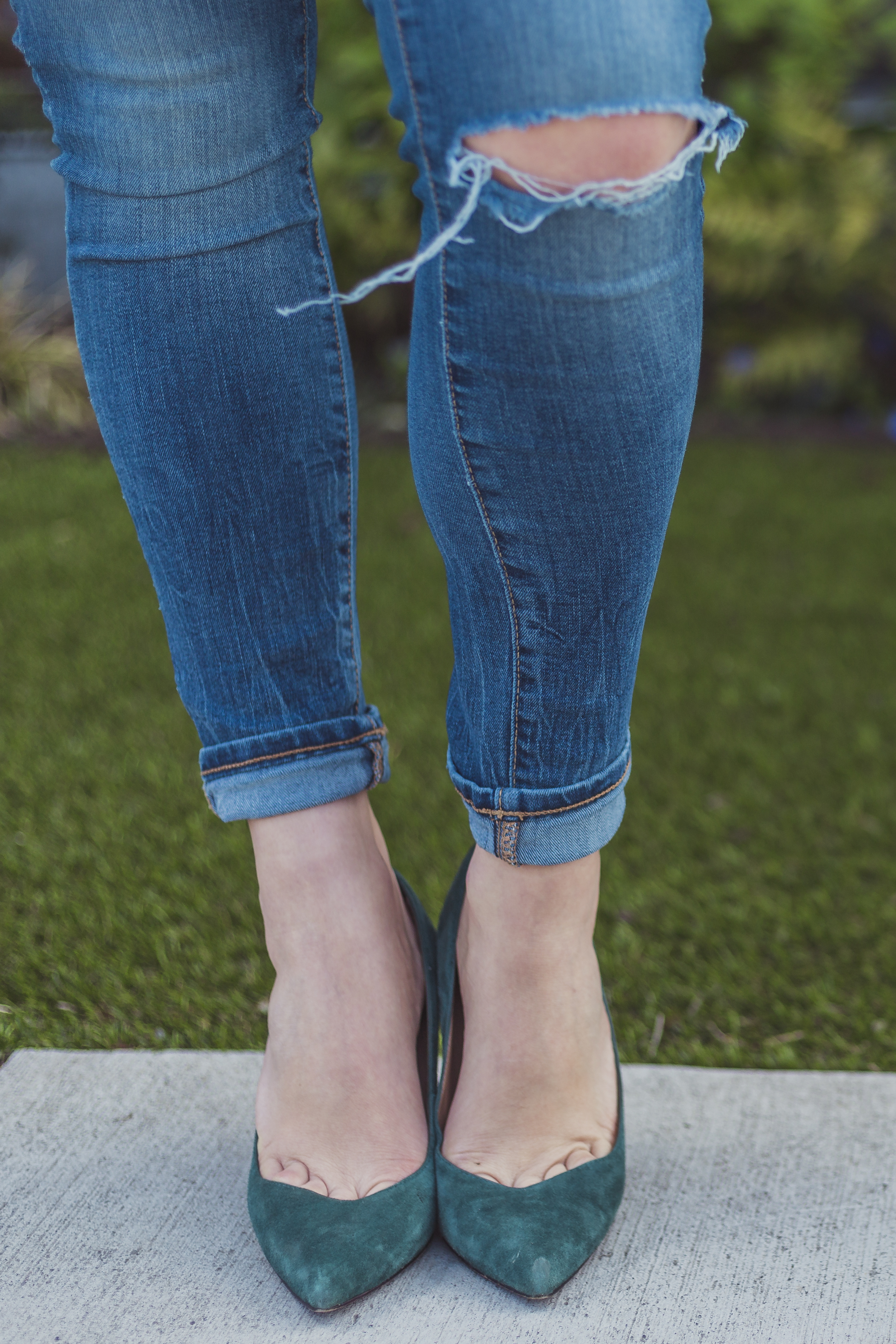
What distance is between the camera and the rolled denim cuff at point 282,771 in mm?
847

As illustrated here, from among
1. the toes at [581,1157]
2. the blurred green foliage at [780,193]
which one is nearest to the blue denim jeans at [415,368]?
the toes at [581,1157]

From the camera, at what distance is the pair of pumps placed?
2.51 feet

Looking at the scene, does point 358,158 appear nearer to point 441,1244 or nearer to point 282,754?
point 282,754

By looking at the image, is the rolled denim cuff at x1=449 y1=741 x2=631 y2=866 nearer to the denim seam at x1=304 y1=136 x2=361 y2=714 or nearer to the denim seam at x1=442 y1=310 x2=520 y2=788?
the denim seam at x1=442 y1=310 x2=520 y2=788

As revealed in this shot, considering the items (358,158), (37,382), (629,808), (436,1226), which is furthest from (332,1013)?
(358,158)

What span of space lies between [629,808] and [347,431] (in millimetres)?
1001

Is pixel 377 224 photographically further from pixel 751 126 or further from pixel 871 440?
pixel 871 440

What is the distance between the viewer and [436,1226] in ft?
2.75

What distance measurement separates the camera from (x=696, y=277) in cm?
68

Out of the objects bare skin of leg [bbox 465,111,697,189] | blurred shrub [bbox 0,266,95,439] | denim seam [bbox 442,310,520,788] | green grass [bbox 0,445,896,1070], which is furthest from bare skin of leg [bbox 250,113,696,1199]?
blurred shrub [bbox 0,266,95,439]

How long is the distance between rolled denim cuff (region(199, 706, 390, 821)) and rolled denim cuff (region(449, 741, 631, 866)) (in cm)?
11

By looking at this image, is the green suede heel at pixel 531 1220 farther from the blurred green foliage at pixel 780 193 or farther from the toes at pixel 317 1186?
the blurred green foliage at pixel 780 193

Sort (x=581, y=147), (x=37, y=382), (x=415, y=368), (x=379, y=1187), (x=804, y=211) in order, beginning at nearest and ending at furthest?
1. (x=581, y=147)
2. (x=415, y=368)
3. (x=379, y=1187)
4. (x=804, y=211)
5. (x=37, y=382)

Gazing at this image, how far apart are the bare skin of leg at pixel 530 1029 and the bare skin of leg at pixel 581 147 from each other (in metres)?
0.43
